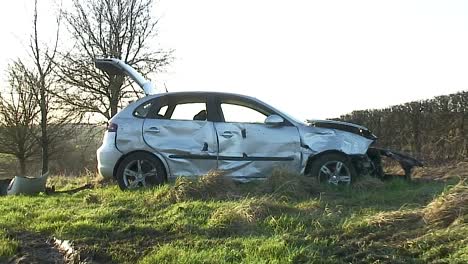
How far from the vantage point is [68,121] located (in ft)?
89.0

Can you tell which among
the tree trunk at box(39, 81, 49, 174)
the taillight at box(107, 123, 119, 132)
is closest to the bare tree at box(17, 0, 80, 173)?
the tree trunk at box(39, 81, 49, 174)

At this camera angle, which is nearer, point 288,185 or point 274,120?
point 288,185

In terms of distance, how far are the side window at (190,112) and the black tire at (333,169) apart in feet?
6.44

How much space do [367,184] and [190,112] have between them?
9.97ft

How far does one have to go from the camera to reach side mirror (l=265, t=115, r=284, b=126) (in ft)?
29.0

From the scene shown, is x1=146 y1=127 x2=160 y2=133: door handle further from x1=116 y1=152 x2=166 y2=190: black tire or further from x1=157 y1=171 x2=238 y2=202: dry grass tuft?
x1=157 y1=171 x2=238 y2=202: dry grass tuft

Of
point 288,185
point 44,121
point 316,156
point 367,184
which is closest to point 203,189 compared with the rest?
point 288,185

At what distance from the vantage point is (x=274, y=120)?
8836 millimetres

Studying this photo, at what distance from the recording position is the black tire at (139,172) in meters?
8.77

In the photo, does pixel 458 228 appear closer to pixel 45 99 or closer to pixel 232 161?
pixel 232 161

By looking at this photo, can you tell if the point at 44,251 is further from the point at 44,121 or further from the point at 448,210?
the point at 44,121

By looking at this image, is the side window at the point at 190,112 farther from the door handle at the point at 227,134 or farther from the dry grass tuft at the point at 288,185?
the dry grass tuft at the point at 288,185

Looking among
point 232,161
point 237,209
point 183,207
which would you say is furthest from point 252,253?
point 232,161

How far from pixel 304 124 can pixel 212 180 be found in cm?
199
